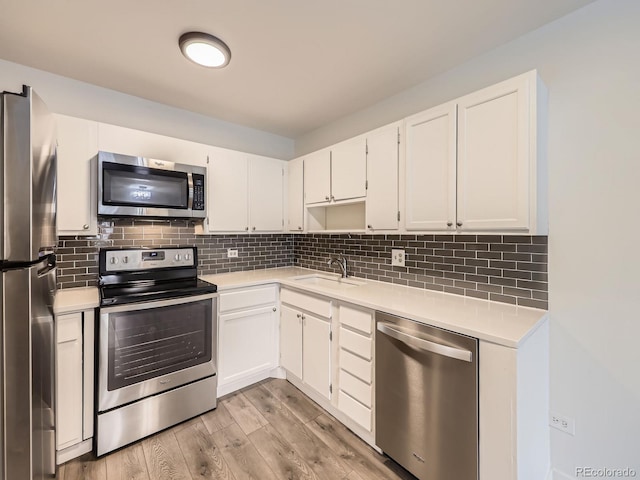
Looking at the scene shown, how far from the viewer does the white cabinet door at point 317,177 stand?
2604 mm

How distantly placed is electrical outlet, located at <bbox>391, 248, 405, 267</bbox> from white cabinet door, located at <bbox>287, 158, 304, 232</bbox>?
3.32ft

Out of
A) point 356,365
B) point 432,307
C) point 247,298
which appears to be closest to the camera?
point 432,307

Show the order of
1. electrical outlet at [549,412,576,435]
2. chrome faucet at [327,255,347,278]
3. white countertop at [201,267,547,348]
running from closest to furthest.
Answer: white countertop at [201,267,547,348]
electrical outlet at [549,412,576,435]
chrome faucet at [327,255,347,278]

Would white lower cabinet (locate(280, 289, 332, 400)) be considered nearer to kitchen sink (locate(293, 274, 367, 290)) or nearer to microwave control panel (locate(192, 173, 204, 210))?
kitchen sink (locate(293, 274, 367, 290))

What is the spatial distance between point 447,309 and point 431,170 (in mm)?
867

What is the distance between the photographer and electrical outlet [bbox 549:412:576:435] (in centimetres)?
150

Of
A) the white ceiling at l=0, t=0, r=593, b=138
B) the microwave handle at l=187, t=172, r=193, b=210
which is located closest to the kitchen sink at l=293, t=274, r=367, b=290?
the microwave handle at l=187, t=172, r=193, b=210

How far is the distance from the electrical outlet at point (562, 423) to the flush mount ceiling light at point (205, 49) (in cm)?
289

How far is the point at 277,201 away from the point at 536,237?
225 cm

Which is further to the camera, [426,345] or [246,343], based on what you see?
[246,343]

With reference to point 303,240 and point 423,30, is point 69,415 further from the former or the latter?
point 423,30

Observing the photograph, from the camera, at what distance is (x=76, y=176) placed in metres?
1.95

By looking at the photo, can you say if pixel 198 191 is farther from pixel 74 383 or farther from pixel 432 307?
pixel 432 307

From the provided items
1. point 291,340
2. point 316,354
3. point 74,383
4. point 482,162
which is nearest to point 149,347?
point 74,383
